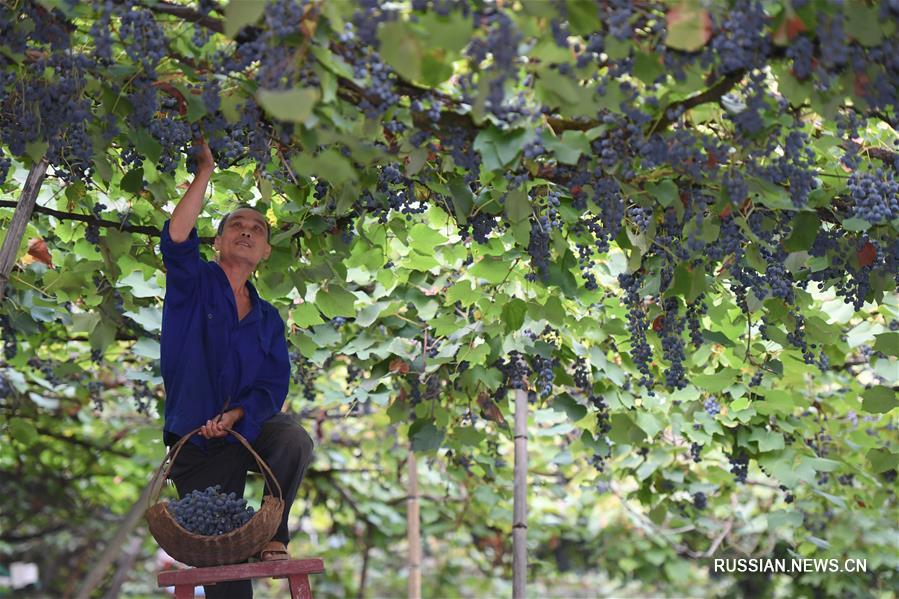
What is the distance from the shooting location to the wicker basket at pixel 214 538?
298 centimetres

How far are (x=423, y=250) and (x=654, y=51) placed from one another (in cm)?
189

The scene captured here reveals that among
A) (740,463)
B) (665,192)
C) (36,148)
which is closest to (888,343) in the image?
(665,192)

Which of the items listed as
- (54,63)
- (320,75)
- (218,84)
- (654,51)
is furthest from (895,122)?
(54,63)

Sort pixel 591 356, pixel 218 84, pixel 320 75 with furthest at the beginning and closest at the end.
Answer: pixel 591 356
pixel 218 84
pixel 320 75

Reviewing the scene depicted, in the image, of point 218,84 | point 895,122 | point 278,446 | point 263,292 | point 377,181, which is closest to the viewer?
point 895,122

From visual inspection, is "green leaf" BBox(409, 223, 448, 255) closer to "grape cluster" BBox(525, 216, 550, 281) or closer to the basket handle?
"grape cluster" BBox(525, 216, 550, 281)

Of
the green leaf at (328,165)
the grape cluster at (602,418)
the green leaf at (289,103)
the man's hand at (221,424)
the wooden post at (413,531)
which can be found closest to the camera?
the green leaf at (289,103)

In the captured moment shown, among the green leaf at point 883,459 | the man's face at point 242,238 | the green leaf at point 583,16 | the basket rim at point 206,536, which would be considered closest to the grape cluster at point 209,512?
the basket rim at point 206,536

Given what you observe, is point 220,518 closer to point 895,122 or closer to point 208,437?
point 208,437

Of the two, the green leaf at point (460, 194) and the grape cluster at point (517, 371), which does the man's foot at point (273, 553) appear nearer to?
the green leaf at point (460, 194)

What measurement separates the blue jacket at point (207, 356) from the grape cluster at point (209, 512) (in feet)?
0.77

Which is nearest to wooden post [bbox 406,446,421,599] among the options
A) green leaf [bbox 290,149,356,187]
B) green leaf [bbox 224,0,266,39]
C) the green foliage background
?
the green foliage background

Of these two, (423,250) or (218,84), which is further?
(423,250)

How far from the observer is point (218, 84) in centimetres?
260
